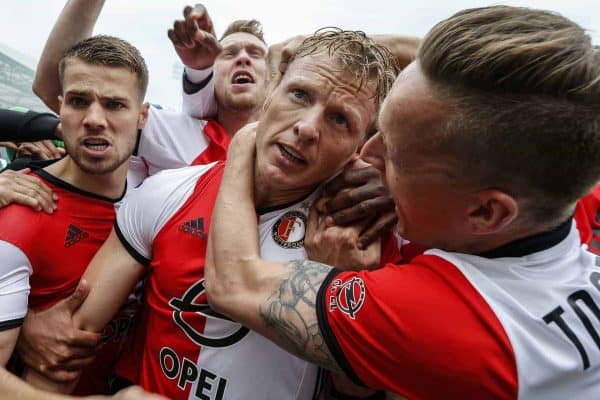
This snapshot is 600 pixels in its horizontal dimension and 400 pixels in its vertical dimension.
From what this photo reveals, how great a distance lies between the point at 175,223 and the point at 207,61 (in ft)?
5.11

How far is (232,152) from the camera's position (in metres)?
1.77

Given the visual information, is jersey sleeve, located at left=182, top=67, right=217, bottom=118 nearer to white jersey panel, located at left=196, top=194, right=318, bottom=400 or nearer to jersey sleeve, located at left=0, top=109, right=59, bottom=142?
jersey sleeve, located at left=0, top=109, right=59, bottom=142

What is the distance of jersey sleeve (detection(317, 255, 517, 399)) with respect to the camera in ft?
3.53

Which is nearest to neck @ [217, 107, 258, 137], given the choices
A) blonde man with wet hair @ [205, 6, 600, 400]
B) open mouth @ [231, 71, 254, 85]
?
open mouth @ [231, 71, 254, 85]

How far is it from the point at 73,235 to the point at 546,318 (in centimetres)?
186

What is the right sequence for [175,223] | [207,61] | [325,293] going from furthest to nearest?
1. [207,61]
2. [175,223]
3. [325,293]

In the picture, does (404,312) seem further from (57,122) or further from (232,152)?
(57,122)

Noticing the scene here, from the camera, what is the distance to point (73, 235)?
191 centimetres

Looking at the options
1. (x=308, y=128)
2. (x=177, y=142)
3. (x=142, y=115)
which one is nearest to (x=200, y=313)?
(x=308, y=128)

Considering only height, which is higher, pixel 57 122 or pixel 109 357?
pixel 57 122

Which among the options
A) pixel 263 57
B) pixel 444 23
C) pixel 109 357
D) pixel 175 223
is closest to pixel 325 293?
pixel 175 223

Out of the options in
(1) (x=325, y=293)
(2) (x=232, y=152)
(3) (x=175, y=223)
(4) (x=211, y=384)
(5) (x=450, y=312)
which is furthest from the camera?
(2) (x=232, y=152)

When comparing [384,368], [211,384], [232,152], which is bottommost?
[211,384]

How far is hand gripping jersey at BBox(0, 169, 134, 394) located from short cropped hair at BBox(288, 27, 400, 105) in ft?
4.02
